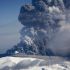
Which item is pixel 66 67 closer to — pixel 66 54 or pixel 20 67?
pixel 66 54

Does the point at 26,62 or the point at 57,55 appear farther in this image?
the point at 57,55

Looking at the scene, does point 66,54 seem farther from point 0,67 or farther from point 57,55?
point 0,67

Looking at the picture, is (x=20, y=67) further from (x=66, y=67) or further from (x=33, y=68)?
(x=66, y=67)

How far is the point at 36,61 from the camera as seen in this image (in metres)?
172

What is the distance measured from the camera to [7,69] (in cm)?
16488

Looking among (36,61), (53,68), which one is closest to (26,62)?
(36,61)

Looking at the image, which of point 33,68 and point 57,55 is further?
point 57,55

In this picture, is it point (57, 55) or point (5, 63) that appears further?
point (57, 55)

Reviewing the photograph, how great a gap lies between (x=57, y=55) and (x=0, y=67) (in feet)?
136

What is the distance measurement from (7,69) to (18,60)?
1542 cm

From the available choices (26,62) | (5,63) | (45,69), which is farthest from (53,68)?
(5,63)

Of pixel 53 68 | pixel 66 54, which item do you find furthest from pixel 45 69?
pixel 66 54

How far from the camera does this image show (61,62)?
170m

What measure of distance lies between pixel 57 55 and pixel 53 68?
25368mm
